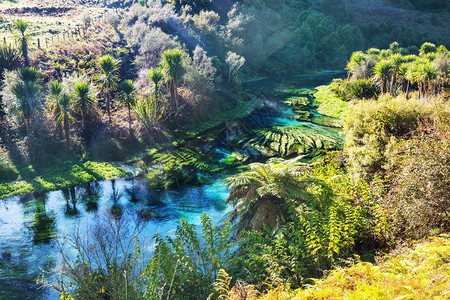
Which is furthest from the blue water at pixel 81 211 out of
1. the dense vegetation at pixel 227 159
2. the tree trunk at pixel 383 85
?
the tree trunk at pixel 383 85

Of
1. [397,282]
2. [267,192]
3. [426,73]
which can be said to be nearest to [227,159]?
[267,192]

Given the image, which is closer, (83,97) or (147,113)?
(83,97)

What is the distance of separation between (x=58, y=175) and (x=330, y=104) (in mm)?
26357

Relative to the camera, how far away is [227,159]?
2020cm

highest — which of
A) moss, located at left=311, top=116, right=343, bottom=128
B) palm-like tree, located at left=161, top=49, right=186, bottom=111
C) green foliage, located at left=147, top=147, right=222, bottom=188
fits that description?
palm-like tree, located at left=161, top=49, right=186, bottom=111

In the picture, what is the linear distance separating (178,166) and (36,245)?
9.05m

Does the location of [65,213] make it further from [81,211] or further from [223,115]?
[223,115]

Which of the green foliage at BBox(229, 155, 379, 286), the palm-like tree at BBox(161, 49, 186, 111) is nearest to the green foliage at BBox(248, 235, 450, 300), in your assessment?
the green foliage at BBox(229, 155, 379, 286)

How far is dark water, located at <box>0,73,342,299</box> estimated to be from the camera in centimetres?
1005

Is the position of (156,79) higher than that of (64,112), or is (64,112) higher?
(156,79)

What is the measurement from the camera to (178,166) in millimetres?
19172

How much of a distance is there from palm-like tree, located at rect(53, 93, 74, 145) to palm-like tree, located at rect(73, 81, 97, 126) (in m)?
0.52

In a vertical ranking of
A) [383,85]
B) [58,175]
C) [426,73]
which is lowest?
[58,175]

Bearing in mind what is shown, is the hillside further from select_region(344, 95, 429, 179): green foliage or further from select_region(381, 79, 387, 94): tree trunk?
select_region(344, 95, 429, 179): green foliage
